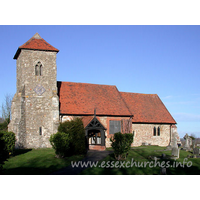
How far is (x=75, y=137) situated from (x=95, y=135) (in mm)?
6366

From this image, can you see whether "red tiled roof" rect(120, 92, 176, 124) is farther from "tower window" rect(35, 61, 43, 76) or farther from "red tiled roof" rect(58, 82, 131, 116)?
"tower window" rect(35, 61, 43, 76)

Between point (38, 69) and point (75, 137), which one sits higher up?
point (38, 69)

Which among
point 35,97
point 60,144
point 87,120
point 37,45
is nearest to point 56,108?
point 35,97

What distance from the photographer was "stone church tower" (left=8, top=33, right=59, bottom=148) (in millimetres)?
27469

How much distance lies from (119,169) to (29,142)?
45.2 ft

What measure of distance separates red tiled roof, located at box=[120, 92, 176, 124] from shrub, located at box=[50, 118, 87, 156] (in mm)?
10840

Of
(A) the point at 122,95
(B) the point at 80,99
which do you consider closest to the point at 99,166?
(B) the point at 80,99

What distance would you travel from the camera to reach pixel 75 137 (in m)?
23.7

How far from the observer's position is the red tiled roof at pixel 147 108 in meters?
34.2

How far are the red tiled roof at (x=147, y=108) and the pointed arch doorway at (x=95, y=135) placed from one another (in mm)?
5700

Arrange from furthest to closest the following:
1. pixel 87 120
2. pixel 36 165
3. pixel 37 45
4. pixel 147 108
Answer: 1. pixel 147 108
2. pixel 37 45
3. pixel 87 120
4. pixel 36 165

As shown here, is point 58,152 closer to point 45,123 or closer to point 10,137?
point 10,137

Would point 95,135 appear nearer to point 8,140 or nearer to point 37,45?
point 8,140

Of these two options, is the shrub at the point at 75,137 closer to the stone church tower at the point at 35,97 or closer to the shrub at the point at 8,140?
the stone church tower at the point at 35,97
